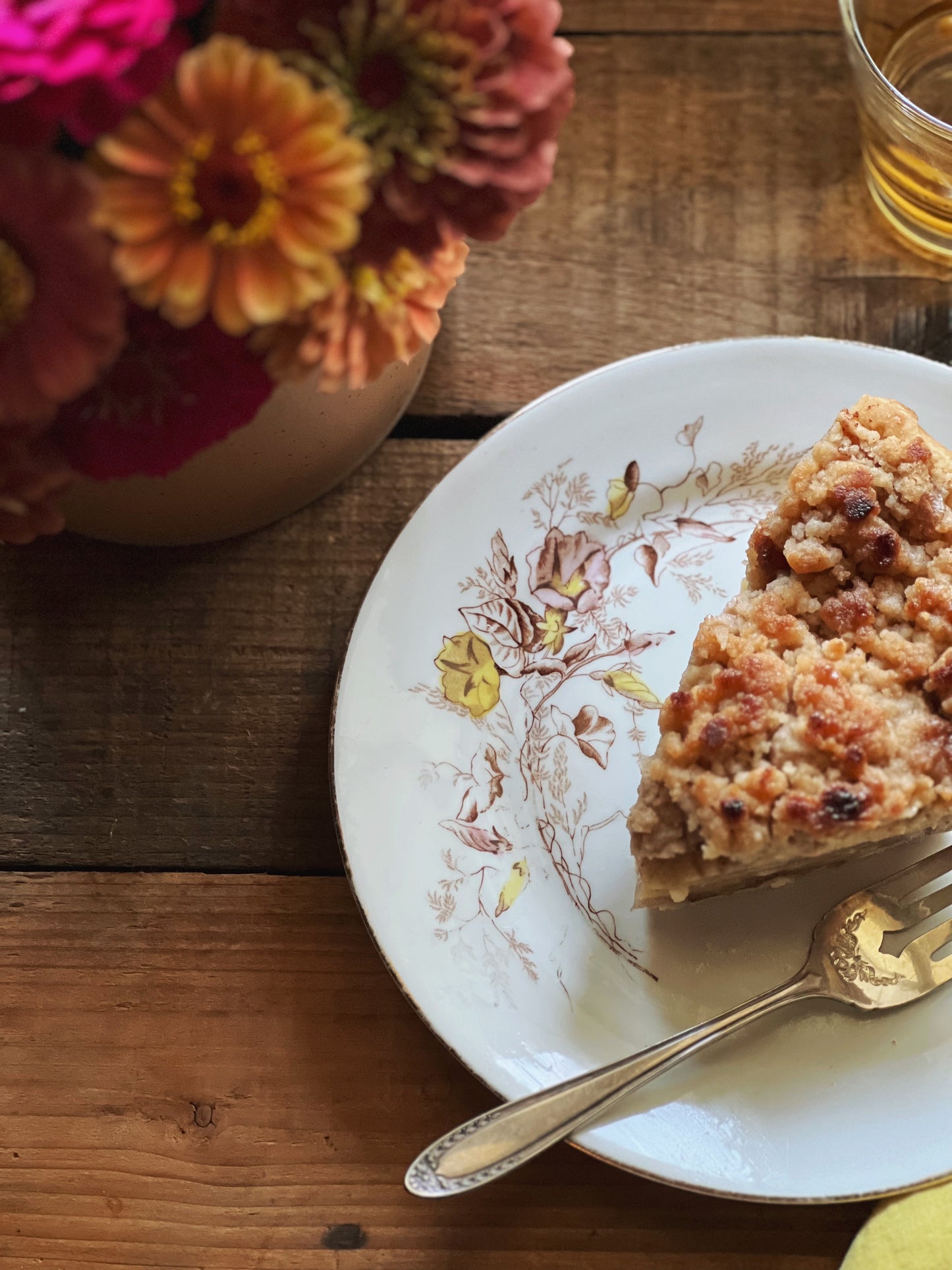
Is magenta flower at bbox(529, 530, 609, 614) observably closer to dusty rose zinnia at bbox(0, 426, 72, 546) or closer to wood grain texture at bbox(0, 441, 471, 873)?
wood grain texture at bbox(0, 441, 471, 873)

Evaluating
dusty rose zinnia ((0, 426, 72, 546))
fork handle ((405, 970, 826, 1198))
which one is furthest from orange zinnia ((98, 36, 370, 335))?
fork handle ((405, 970, 826, 1198))

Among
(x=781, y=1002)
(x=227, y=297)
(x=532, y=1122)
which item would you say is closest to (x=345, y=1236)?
(x=532, y=1122)

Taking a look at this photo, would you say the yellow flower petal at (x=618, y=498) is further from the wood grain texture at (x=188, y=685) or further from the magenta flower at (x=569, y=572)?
the wood grain texture at (x=188, y=685)

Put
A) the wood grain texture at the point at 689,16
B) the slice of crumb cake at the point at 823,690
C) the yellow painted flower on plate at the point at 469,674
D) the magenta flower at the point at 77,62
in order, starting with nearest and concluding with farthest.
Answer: the magenta flower at the point at 77,62 → the slice of crumb cake at the point at 823,690 → the yellow painted flower on plate at the point at 469,674 → the wood grain texture at the point at 689,16

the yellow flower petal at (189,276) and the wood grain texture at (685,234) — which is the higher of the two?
the yellow flower petal at (189,276)

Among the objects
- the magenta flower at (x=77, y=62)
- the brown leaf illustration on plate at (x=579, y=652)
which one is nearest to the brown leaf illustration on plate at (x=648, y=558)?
the brown leaf illustration on plate at (x=579, y=652)

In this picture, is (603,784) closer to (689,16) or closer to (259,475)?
(259,475)
